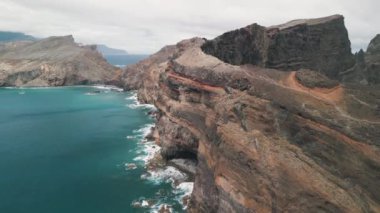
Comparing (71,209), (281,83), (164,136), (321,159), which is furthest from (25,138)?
(321,159)

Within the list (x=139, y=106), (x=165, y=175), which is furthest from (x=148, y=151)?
(x=139, y=106)

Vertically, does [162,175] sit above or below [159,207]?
below

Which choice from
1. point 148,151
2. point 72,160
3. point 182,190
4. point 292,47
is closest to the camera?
point 182,190

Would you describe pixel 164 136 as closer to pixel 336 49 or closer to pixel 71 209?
pixel 71 209

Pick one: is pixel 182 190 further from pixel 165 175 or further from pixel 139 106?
pixel 139 106

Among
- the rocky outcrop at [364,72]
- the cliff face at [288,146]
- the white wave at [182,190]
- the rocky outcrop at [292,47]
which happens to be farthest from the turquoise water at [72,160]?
the rocky outcrop at [364,72]

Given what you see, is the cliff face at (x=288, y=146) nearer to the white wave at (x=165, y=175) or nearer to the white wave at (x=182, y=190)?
the white wave at (x=182, y=190)

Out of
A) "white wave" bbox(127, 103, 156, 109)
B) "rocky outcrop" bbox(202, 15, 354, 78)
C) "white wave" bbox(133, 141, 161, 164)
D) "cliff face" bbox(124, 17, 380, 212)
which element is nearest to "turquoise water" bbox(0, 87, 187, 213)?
"white wave" bbox(133, 141, 161, 164)
